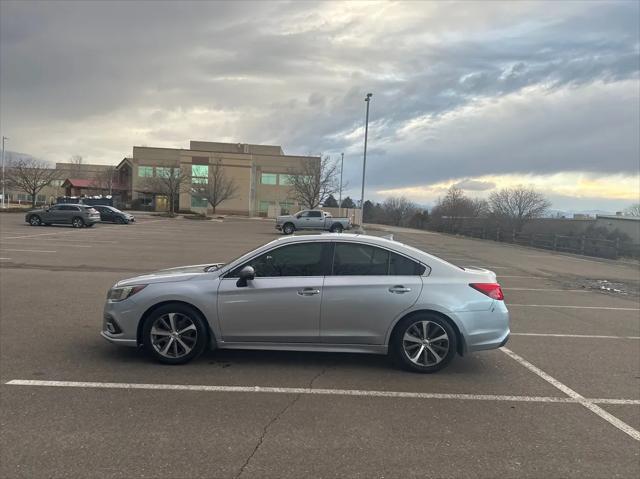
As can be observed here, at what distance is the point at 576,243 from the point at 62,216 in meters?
33.2

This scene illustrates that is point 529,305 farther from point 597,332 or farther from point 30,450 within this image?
point 30,450

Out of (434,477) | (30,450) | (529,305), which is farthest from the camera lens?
(529,305)

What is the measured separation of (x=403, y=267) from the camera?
17.4ft

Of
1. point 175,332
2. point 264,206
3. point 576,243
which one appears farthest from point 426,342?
point 264,206

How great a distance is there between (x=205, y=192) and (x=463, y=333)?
210 ft

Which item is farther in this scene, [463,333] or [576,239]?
[576,239]

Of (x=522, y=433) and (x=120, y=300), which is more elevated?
(x=120, y=300)

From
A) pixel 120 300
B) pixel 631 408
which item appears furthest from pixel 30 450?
pixel 631 408

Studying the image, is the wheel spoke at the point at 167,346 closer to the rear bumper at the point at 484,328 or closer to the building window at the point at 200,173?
the rear bumper at the point at 484,328

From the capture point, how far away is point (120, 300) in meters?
5.30

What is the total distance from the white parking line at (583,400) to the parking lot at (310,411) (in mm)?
19

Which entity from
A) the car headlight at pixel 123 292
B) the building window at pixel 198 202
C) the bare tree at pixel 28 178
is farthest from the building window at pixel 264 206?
the car headlight at pixel 123 292

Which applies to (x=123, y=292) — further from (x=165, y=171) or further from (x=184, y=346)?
(x=165, y=171)

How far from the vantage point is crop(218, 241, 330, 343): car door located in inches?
201
